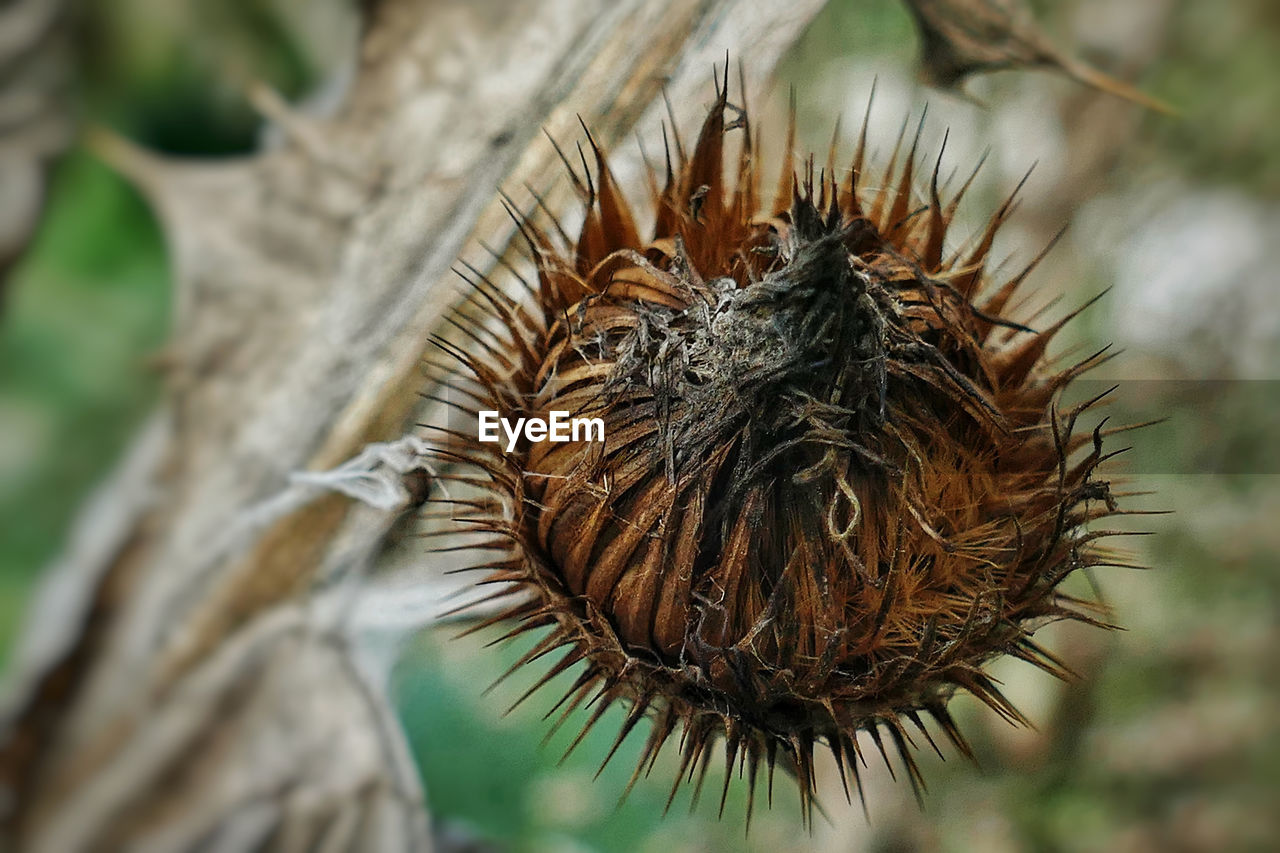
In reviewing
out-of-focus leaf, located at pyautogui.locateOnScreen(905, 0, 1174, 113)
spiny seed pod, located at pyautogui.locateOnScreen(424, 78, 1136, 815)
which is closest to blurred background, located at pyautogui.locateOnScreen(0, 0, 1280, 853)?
out-of-focus leaf, located at pyautogui.locateOnScreen(905, 0, 1174, 113)

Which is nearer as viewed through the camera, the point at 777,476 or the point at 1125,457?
the point at 777,476

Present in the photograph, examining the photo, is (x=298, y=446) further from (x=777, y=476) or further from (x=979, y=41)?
(x=979, y=41)

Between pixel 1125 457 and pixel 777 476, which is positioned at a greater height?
pixel 1125 457

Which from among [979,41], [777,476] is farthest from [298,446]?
[979,41]

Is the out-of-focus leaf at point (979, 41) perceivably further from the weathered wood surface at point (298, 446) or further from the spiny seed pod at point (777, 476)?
the spiny seed pod at point (777, 476)

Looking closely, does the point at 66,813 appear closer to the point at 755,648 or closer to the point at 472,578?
the point at 472,578

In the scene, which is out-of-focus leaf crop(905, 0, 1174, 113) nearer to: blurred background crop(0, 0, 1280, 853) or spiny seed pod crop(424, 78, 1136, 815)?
blurred background crop(0, 0, 1280, 853)

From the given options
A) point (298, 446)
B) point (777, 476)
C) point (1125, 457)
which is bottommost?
point (298, 446)
